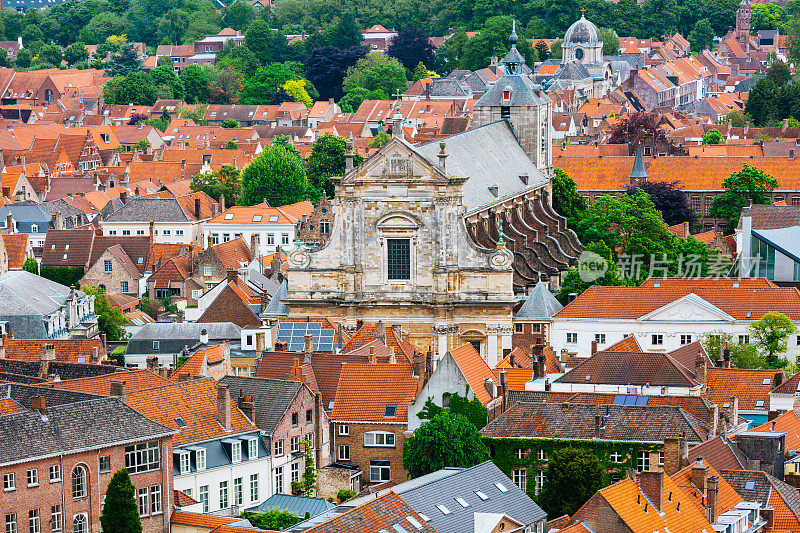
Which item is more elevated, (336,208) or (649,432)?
(336,208)

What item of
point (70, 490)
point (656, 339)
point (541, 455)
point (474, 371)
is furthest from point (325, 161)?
point (70, 490)

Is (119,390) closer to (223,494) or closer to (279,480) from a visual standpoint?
(223,494)

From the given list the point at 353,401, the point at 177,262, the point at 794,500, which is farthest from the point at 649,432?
the point at 177,262

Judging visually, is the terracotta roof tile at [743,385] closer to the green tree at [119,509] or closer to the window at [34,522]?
the green tree at [119,509]

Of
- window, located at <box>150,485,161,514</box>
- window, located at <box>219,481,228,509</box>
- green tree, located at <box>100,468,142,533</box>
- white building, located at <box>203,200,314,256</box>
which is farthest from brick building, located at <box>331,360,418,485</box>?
white building, located at <box>203,200,314,256</box>

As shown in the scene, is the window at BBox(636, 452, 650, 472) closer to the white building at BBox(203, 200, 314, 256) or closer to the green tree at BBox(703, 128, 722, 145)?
the white building at BBox(203, 200, 314, 256)

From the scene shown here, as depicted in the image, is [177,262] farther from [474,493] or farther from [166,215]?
[474,493]
